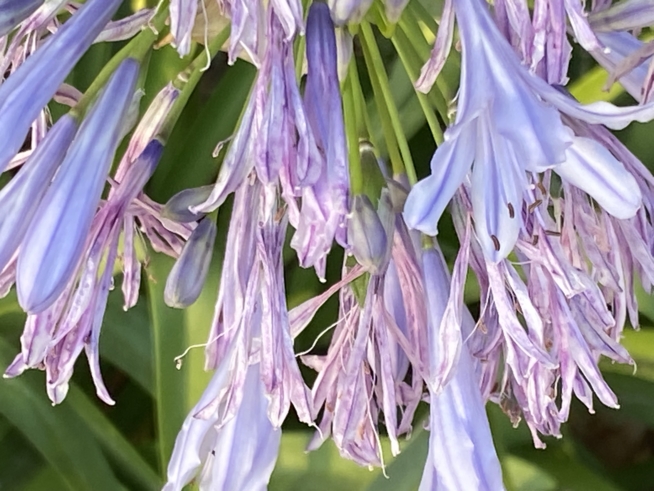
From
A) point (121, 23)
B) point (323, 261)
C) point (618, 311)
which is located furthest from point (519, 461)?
point (121, 23)

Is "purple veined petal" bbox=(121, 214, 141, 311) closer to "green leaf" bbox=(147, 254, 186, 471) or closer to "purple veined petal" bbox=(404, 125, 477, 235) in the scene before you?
"green leaf" bbox=(147, 254, 186, 471)

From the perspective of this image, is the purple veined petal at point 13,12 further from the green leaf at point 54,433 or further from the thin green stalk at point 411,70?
the green leaf at point 54,433

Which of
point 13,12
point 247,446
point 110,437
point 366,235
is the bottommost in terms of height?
point 110,437

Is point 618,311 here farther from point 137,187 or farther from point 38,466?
point 38,466

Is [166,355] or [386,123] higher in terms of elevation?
[386,123]

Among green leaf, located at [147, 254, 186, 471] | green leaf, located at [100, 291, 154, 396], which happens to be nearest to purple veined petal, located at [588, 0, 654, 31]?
green leaf, located at [147, 254, 186, 471]

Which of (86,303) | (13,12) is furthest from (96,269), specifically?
(13,12)

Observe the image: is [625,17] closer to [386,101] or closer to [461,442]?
[386,101]
